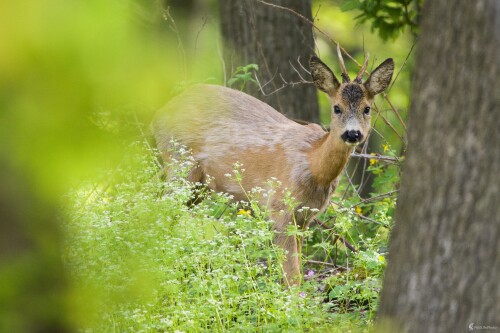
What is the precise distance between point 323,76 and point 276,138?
786 millimetres

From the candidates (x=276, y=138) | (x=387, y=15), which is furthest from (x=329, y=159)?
(x=387, y=15)

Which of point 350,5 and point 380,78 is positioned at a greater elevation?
point 350,5

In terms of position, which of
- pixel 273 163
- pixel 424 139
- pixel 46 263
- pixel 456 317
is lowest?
pixel 273 163

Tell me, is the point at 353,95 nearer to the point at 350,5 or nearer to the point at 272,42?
the point at 350,5

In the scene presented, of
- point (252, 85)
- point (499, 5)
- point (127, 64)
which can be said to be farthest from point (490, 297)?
point (252, 85)

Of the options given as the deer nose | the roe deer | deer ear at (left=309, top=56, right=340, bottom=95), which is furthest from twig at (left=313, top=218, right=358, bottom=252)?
deer ear at (left=309, top=56, right=340, bottom=95)

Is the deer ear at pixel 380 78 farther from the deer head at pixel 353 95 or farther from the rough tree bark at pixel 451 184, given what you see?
the rough tree bark at pixel 451 184

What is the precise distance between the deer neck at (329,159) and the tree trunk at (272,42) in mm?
2102

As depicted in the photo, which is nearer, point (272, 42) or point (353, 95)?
point (353, 95)

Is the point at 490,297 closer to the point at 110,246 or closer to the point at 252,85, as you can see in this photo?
the point at 110,246

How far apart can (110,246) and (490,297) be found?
1726 millimetres

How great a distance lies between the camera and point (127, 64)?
116 centimetres

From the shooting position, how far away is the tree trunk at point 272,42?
373 inches

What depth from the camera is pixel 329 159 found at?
7.30 metres
